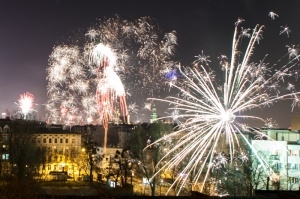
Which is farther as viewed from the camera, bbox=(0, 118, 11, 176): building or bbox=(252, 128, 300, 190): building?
bbox=(252, 128, 300, 190): building

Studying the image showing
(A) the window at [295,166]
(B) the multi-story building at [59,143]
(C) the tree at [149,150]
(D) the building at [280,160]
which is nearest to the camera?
(D) the building at [280,160]

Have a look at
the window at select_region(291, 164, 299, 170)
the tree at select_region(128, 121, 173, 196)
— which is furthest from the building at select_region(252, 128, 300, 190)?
the tree at select_region(128, 121, 173, 196)

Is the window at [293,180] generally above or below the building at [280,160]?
below

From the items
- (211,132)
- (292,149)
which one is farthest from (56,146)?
(211,132)

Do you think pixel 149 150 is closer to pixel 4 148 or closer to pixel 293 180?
pixel 293 180

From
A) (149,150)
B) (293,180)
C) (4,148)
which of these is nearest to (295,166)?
(293,180)

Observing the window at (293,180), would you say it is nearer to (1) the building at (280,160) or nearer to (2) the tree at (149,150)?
(1) the building at (280,160)

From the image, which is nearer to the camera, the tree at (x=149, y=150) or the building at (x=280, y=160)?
the building at (x=280, y=160)

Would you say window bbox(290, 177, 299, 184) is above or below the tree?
below

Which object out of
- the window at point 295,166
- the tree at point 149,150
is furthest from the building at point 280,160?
the tree at point 149,150

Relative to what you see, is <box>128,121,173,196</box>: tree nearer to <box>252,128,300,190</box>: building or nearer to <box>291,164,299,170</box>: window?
<box>252,128,300,190</box>: building

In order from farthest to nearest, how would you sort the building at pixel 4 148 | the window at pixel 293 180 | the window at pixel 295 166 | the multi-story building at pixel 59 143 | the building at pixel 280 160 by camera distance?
the multi-story building at pixel 59 143 → the window at pixel 295 166 → the building at pixel 280 160 → the building at pixel 4 148 → the window at pixel 293 180

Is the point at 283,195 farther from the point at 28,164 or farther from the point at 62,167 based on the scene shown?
the point at 62,167

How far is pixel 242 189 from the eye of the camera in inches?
1112
